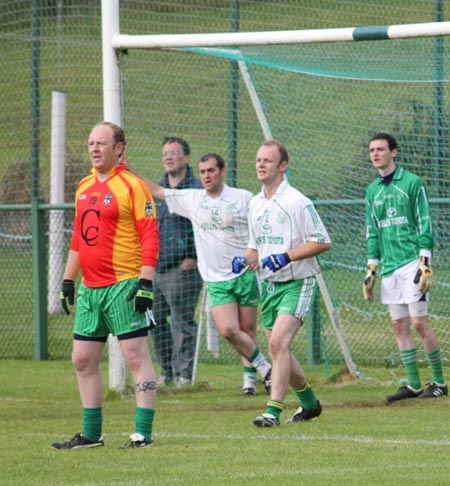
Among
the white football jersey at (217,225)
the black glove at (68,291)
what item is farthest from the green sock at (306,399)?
the white football jersey at (217,225)

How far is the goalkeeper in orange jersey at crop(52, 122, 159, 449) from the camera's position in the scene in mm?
8273

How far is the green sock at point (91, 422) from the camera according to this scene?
836cm

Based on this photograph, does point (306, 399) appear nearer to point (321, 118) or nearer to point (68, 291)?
point (68, 291)

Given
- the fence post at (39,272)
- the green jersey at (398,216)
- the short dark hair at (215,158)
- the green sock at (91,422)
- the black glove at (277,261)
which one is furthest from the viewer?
the fence post at (39,272)

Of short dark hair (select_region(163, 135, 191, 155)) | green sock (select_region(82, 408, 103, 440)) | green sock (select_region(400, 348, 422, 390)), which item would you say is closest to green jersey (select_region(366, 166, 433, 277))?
green sock (select_region(400, 348, 422, 390))

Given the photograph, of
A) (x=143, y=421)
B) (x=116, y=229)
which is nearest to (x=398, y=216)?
(x=116, y=229)

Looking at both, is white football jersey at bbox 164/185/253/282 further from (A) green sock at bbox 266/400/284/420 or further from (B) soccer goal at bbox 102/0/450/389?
(A) green sock at bbox 266/400/284/420

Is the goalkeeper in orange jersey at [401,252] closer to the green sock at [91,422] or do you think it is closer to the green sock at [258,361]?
the green sock at [258,361]

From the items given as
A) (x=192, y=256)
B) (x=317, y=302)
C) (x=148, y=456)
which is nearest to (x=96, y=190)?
(x=148, y=456)

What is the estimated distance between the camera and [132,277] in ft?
27.4

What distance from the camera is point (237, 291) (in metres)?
11.3

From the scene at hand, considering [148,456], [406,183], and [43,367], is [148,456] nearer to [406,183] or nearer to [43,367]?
[406,183]

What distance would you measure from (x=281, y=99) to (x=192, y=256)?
1743 mm

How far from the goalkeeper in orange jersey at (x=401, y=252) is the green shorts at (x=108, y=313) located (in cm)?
292
